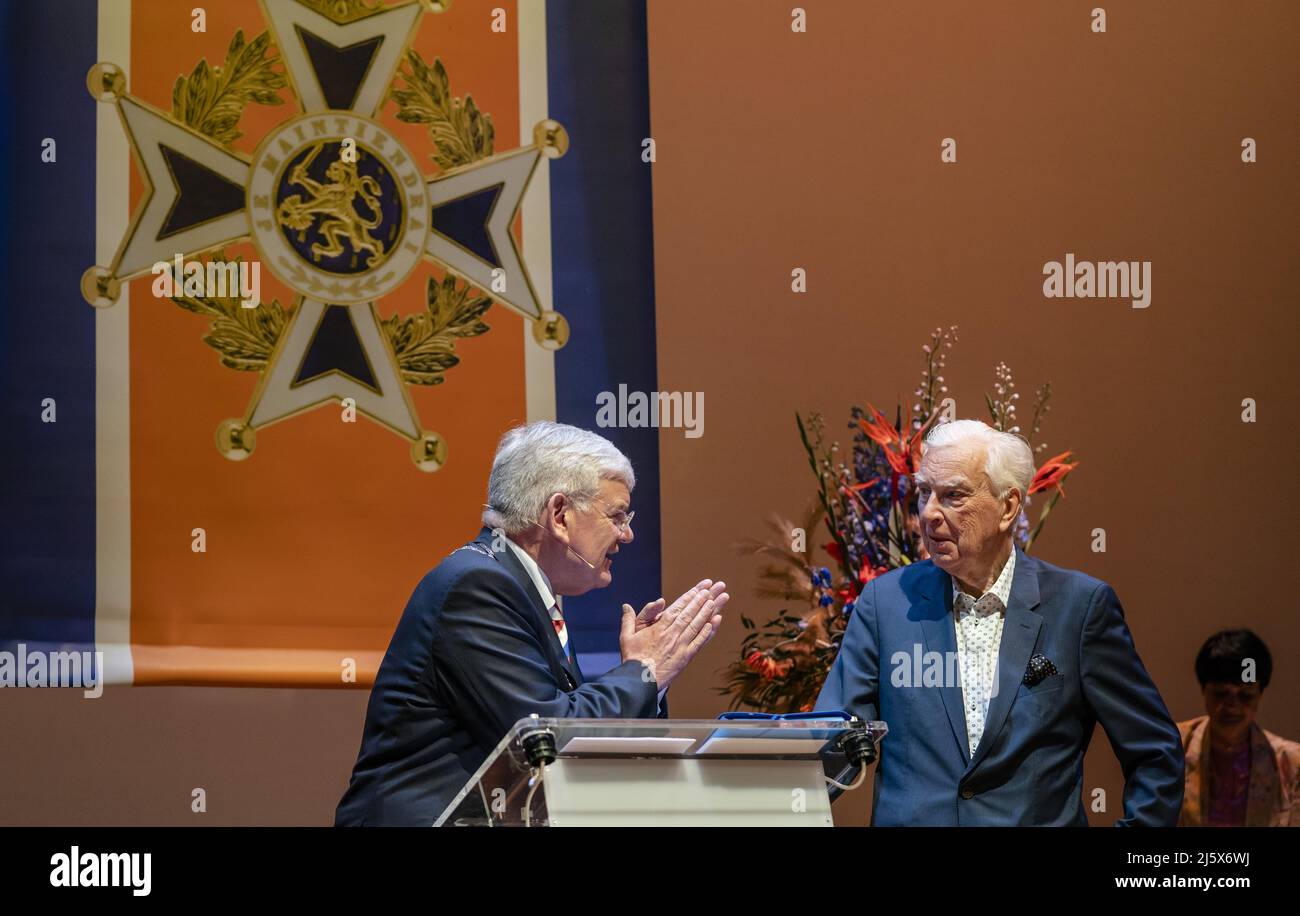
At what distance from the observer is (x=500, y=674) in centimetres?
317

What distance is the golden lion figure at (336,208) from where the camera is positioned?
5.16m

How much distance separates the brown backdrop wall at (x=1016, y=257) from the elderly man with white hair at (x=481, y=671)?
5.37 ft

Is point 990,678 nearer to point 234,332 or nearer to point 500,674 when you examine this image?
point 500,674

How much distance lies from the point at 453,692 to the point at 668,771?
729mm

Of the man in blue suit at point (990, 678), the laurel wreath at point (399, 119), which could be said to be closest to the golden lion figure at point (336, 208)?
the laurel wreath at point (399, 119)

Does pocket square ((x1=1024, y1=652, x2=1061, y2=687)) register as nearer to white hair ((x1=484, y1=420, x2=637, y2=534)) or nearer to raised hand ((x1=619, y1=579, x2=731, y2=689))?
raised hand ((x1=619, y1=579, x2=731, y2=689))

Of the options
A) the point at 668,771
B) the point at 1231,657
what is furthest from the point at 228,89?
the point at 1231,657

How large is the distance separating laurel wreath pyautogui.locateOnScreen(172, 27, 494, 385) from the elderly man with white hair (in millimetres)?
1762

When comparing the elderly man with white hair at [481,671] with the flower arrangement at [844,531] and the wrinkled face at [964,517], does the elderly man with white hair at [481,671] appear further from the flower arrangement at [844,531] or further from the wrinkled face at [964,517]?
the flower arrangement at [844,531]

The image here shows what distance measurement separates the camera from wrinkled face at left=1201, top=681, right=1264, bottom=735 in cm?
479

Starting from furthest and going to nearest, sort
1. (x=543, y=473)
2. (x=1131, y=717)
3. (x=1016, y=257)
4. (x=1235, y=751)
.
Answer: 1. (x=1016, y=257)
2. (x=1235, y=751)
3. (x=543, y=473)
4. (x=1131, y=717)

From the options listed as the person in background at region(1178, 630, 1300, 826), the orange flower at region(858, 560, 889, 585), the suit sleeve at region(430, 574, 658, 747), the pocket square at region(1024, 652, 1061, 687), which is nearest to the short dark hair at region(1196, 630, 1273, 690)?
the person in background at region(1178, 630, 1300, 826)

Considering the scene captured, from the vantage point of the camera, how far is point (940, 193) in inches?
207
